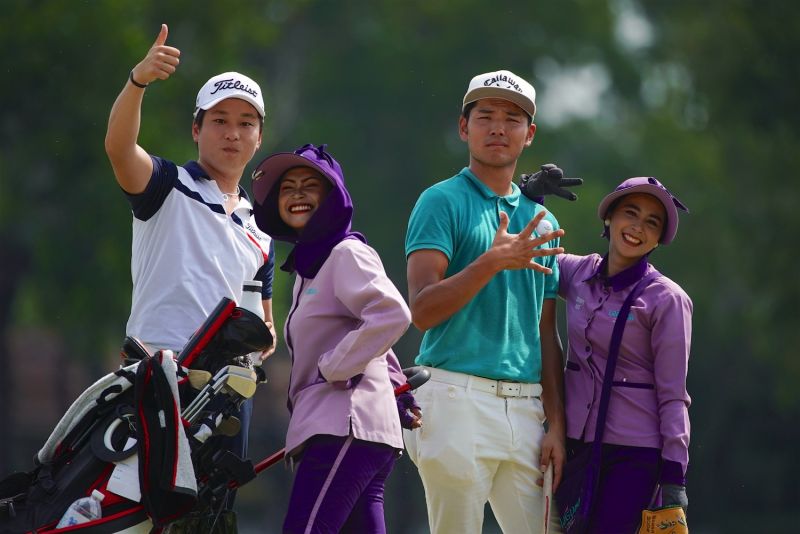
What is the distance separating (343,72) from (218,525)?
110ft

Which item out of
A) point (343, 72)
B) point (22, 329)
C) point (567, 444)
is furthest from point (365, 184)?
point (567, 444)

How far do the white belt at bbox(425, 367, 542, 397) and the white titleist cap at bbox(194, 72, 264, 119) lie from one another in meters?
1.32

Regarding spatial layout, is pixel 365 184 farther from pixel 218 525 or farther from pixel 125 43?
pixel 218 525

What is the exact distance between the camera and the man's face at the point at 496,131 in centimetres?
596

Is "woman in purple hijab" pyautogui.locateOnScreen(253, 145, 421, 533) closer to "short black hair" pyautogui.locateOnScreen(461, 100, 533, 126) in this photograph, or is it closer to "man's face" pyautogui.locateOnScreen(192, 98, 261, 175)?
"man's face" pyautogui.locateOnScreen(192, 98, 261, 175)

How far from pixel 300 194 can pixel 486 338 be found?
0.94m

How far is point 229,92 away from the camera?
597cm

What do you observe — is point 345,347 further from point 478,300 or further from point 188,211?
point 188,211

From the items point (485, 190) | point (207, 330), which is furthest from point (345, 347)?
point (485, 190)

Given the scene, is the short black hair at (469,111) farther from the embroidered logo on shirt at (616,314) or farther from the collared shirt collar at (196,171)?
the collared shirt collar at (196,171)

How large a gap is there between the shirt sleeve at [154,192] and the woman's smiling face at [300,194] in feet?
1.73

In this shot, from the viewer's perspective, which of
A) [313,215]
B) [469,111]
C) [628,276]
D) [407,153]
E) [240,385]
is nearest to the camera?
[240,385]

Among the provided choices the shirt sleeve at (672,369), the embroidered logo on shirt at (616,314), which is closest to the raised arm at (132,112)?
the embroidered logo on shirt at (616,314)

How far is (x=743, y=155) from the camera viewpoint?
28.3 metres
